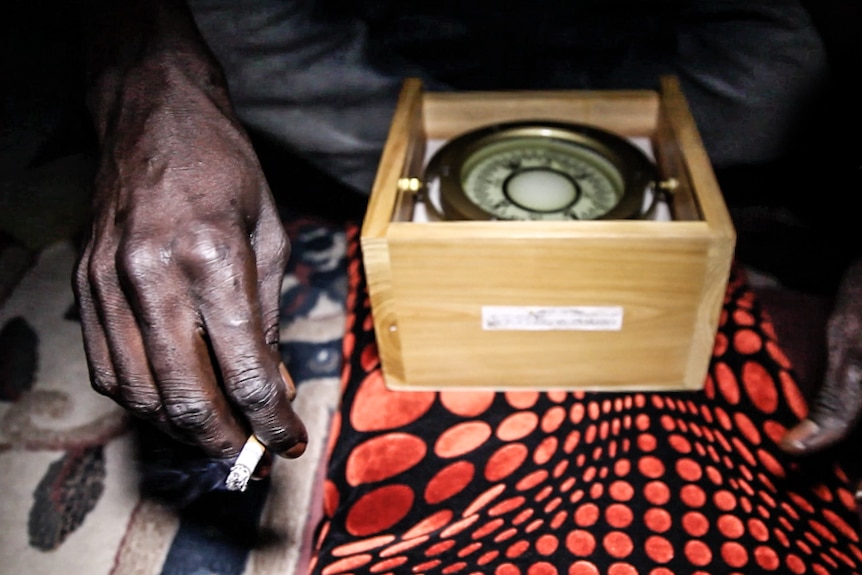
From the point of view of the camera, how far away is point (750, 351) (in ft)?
2.63

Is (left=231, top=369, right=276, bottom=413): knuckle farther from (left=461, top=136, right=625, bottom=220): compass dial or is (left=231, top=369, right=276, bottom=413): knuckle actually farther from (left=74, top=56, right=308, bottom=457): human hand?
(left=461, top=136, right=625, bottom=220): compass dial

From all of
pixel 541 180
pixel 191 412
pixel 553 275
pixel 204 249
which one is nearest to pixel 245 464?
pixel 191 412

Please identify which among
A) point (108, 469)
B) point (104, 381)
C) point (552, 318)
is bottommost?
point (108, 469)

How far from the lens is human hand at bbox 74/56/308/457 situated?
Answer: 1.67 ft

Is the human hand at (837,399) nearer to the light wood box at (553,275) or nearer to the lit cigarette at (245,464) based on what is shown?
the light wood box at (553,275)

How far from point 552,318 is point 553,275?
6 centimetres

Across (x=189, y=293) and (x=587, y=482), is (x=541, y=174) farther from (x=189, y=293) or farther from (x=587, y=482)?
(x=189, y=293)

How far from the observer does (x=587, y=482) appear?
689 millimetres

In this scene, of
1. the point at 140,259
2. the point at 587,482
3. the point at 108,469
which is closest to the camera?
the point at 140,259

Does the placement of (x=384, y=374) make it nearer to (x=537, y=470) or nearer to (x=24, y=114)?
(x=537, y=470)

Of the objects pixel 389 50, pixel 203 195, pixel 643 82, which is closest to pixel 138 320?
pixel 203 195

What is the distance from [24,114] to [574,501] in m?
0.89

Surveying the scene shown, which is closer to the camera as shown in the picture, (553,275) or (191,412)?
(191,412)

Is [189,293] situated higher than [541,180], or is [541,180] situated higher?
[189,293]
